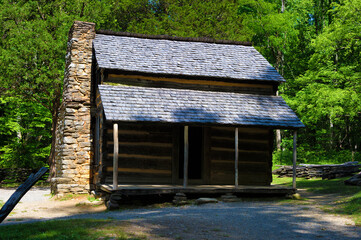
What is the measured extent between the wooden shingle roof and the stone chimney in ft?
3.02

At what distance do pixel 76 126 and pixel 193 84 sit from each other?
16.3ft

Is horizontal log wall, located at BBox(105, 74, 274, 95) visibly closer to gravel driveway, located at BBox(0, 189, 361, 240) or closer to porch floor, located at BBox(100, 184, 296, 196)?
porch floor, located at BBox(100, 184, 296, 196)

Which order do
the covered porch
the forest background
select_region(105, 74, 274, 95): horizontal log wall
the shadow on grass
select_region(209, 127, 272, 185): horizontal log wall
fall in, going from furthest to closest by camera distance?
the forest background
select_region(209, 127, 272, 185): horizontal log wall
select_region(105, 74, 274, 95): horizontal log wall
the shadow on grass
the covered porch

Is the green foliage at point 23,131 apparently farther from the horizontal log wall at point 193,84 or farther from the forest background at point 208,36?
the horizontal log wall at point 193,84

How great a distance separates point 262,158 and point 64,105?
322 inches

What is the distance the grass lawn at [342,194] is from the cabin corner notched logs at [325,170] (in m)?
0.51

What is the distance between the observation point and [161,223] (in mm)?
9023

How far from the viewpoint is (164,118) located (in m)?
13.6

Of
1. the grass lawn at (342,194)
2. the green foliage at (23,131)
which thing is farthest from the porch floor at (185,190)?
the green foliage at (23,131)

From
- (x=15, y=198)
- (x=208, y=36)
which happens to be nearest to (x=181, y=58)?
(x=208, y=36)

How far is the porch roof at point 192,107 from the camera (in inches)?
537

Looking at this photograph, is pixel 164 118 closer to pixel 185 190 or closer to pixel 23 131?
pixel 185 190

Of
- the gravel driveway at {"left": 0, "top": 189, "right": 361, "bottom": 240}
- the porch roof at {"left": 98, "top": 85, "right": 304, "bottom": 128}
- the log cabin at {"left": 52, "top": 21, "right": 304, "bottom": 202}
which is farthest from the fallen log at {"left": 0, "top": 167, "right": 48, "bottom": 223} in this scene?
the log cabin at {"left": 52, "top": 21, "right": 304, "bottom": 202}

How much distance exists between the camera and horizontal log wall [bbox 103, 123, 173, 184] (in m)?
15.2
